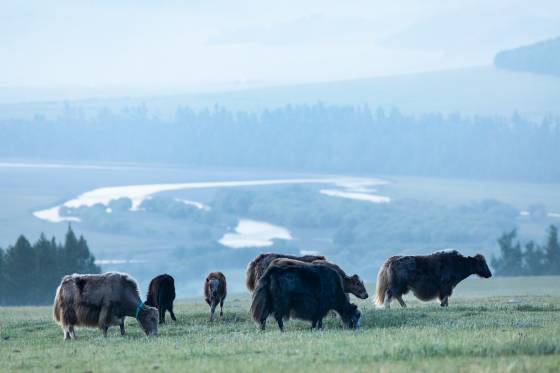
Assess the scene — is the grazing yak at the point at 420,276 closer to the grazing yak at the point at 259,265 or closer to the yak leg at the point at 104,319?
the grazing yak at the point at 259,265

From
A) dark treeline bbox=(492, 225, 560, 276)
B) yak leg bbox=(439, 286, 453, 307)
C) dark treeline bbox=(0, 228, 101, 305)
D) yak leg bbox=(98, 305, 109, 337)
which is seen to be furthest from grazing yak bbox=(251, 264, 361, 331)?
dark treeline bbox=(492, 225, 560, 276)

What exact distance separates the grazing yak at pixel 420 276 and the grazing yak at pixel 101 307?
7988mm

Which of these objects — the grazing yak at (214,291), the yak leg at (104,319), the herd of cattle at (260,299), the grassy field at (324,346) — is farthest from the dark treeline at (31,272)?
the yak leg at (104,319)

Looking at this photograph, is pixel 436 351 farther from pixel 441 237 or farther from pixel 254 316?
pixel 441 237

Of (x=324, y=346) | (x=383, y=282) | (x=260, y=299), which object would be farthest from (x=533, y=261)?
(x=324, y=346)

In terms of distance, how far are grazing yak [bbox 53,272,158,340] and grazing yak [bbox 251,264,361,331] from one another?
2395mm

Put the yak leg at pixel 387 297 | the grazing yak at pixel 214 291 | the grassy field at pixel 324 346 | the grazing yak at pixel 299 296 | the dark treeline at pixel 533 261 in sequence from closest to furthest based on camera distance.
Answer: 1. the grassy field at pixel 324 346
2. the grazing yak at pixel 299 296
3. the grazing yak at pixel 214 291
4. the yak leg at pixel 387 297
5. the dark treeline at pixel 533 261

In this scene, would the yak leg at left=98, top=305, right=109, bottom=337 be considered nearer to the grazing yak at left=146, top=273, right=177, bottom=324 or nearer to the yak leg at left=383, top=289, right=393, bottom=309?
the grazing yak at left=146, top=273, right=177, bottom=324

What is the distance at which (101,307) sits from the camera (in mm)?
22797

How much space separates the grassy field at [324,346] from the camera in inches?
608

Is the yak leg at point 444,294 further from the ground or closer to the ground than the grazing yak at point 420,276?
closer to the ground

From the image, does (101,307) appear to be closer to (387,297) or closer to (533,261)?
(387,297)

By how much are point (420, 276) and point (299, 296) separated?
7710 millimetres

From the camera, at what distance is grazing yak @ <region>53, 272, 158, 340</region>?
22766 mm
